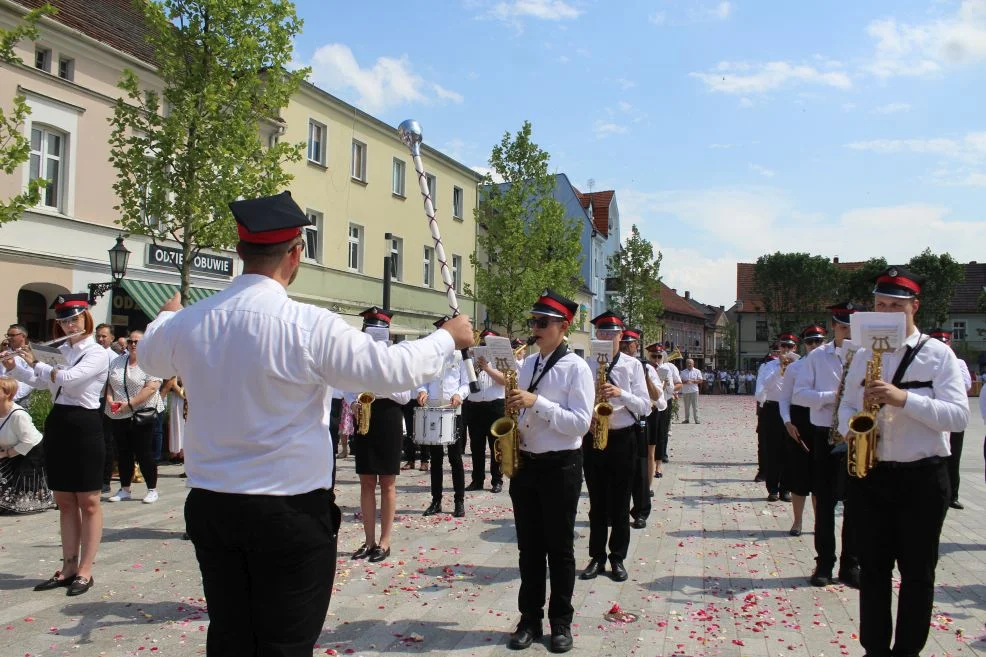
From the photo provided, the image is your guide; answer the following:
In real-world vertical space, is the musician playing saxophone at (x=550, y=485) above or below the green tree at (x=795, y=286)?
below

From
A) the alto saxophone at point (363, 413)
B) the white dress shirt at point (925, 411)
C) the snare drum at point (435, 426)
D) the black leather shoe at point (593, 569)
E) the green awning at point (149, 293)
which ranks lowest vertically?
the black leather shoe at point (593, 569)

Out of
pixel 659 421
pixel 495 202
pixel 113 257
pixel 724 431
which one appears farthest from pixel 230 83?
pixel 495 202

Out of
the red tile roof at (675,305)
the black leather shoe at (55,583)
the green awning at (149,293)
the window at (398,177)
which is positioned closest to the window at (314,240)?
the window at (398,177)

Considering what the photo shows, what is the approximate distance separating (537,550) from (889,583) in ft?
6.83

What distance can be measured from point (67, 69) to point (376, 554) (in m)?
16.7

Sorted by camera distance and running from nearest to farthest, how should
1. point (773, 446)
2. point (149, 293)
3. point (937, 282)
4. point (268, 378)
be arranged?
point (268, 378) → point (773, 446) → point (149, 293) → point (937, 282)

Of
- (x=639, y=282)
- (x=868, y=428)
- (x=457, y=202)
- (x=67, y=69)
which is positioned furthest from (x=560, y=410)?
(x=639, y=282)

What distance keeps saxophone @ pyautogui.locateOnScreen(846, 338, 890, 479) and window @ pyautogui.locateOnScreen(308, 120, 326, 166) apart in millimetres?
24923

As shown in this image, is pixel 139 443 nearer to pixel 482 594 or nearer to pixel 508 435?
pixel 482 594

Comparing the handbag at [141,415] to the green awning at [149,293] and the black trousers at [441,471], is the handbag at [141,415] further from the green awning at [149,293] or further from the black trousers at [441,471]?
the green awning at [149,293]

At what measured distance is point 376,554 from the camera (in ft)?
24.3

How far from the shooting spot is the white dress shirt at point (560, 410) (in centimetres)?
520

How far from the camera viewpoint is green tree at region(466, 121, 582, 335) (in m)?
33.8

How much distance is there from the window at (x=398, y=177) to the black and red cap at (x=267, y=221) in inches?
1198
